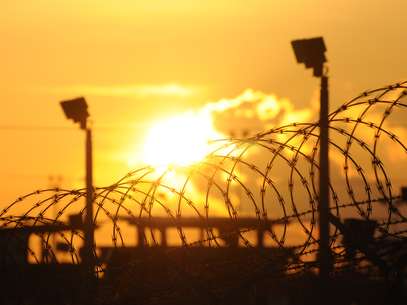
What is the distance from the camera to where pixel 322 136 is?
24.8 metres

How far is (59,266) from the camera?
94.1 feet

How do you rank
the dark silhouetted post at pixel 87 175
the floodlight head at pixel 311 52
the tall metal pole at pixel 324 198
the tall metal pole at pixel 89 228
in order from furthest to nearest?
the dark silhouetted post at pixel 87 175 < the tall metal pole at pixel 89 228 < the floodlight head at pixel 311 52 < the tall metal pole at pixel 324 198

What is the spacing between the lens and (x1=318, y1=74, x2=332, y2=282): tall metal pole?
79.3 ft

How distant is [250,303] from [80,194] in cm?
460

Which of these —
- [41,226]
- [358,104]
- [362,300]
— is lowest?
[362,300]

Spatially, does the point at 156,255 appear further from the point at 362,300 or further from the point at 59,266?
the point at 362,300

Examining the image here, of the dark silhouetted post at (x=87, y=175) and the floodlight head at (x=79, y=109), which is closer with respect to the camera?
the dark silhouetted post at (x=87, y=175)

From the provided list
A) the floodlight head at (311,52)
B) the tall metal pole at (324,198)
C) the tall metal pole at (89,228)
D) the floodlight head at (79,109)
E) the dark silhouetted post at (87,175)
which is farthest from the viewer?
the floodlight head at (79,109)

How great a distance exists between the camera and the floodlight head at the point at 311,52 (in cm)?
2648

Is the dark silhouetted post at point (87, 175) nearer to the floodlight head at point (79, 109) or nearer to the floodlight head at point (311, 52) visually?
the floodlight head at point (79, 109)

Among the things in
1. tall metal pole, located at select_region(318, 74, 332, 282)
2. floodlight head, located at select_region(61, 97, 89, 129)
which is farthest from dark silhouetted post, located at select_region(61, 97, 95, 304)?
tall metal pole, located at select_region(318, 74, 332, 282)

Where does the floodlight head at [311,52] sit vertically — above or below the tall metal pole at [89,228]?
above

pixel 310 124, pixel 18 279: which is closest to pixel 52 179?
pixel 18 279

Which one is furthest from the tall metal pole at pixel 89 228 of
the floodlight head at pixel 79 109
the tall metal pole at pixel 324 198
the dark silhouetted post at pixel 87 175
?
the tall metal pole at pixel 324 198
